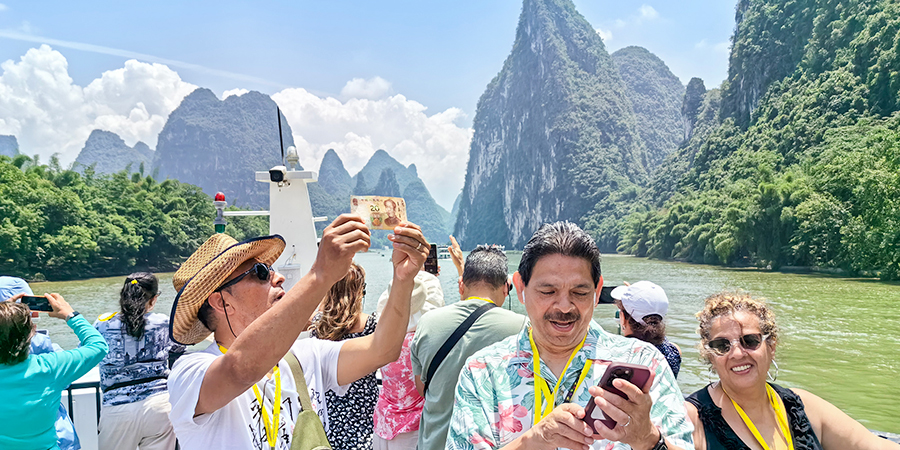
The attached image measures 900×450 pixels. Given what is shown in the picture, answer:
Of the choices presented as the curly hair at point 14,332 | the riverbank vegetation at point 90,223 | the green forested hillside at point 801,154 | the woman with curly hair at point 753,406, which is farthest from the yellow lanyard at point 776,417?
the riverbank vegetation at point 90,223

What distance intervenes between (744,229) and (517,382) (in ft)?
A: 133

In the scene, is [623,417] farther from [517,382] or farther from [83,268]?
[83,268]

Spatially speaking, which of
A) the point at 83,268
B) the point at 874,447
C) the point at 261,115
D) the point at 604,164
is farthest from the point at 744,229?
the point at 261,115

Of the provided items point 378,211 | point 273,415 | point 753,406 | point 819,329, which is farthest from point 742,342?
point 819,329

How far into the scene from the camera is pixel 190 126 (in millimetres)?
183500

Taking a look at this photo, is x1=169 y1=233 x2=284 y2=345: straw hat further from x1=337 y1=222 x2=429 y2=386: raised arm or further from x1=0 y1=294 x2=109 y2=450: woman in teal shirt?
x1=0 y1=294 x2=109 y2=450: woman in teal shirt

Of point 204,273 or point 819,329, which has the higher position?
point 204,273

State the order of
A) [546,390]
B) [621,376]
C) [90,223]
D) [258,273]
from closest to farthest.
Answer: [621,376] < [546,390] < [258,273] < [90,223]

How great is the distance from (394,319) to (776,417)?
1.48 meters

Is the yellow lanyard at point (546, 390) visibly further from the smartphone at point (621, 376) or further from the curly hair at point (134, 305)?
the curly hair at point (134, 305)

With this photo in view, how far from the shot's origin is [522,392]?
1538 millimetres

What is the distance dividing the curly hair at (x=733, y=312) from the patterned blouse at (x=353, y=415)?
57.2 inches

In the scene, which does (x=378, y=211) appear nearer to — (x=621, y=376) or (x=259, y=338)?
(x=259, y=338)

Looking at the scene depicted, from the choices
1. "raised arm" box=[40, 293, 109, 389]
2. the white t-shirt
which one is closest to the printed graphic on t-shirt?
the white t-shirt
